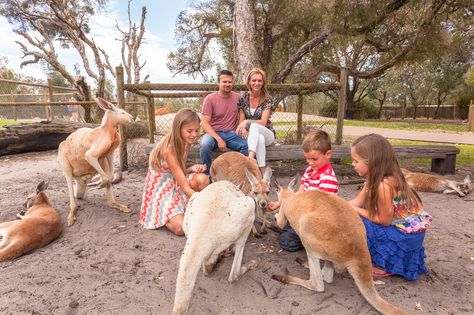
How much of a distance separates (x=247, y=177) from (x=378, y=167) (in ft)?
4.12

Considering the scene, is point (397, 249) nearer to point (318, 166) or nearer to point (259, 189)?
point (318, 166)

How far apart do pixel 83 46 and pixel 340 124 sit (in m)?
12.9

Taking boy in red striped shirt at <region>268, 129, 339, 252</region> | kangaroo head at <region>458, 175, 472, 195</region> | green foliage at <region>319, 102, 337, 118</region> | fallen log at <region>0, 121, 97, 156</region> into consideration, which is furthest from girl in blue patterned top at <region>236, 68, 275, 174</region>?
fallen log at <region>0, 121, 97, 156</region>

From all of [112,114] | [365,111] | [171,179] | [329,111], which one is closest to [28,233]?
[171,179]

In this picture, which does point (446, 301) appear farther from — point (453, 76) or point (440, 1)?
point (453, 76)

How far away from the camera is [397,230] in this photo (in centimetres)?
233

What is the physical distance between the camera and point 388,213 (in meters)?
2.25

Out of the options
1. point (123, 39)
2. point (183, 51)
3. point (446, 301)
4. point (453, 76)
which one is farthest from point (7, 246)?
point (453, 76)

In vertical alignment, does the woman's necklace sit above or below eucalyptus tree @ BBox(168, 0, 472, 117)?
below

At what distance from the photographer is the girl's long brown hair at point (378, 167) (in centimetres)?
223

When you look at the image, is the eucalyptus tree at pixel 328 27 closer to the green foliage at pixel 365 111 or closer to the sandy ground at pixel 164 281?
the sandy ground at pixel 164 281

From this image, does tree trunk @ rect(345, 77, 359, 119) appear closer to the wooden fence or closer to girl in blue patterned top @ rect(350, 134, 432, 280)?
the wooden fence

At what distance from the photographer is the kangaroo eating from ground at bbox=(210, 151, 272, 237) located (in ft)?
9.66

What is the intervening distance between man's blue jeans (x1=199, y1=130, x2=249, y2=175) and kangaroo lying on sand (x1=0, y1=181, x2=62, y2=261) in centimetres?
189
